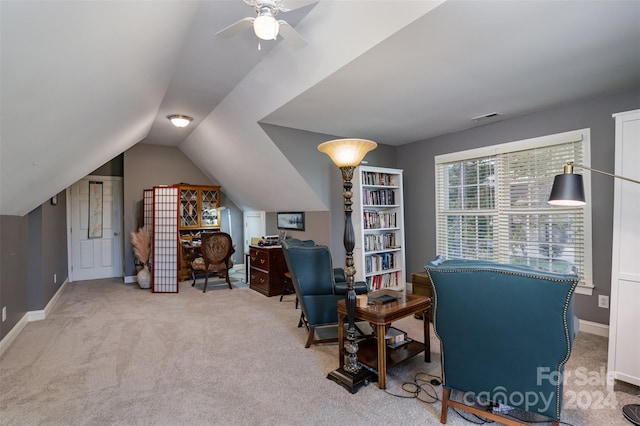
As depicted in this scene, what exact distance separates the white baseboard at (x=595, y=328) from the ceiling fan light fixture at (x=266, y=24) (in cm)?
403

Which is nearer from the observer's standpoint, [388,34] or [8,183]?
[388,34]

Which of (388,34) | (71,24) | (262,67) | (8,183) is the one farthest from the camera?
(262,67)

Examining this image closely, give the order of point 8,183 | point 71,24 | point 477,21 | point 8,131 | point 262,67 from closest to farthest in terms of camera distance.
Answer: point 71,24 → point 8,131 → point 477,21 → point 8,183 → point 262,67

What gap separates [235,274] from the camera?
6789 mm

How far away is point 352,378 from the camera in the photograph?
232cm

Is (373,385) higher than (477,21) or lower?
lower

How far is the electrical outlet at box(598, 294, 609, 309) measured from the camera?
10.5ft

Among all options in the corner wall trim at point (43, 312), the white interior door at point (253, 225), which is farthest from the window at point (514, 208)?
the corner wall trim at point (43, 312)

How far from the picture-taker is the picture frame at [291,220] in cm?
541

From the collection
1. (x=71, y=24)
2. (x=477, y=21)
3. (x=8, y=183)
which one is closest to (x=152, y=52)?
(x=71, y=24)

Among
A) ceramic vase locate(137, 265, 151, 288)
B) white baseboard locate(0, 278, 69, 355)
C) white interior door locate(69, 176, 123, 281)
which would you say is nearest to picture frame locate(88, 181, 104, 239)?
white interior door locate(69, 176, 123, 281)

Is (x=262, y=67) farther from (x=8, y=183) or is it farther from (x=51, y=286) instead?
(x=51, y=286)

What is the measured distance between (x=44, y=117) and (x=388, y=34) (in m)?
2.27

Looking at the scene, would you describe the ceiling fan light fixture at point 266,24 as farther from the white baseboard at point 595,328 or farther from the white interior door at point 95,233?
the white interior door at point 95,233
